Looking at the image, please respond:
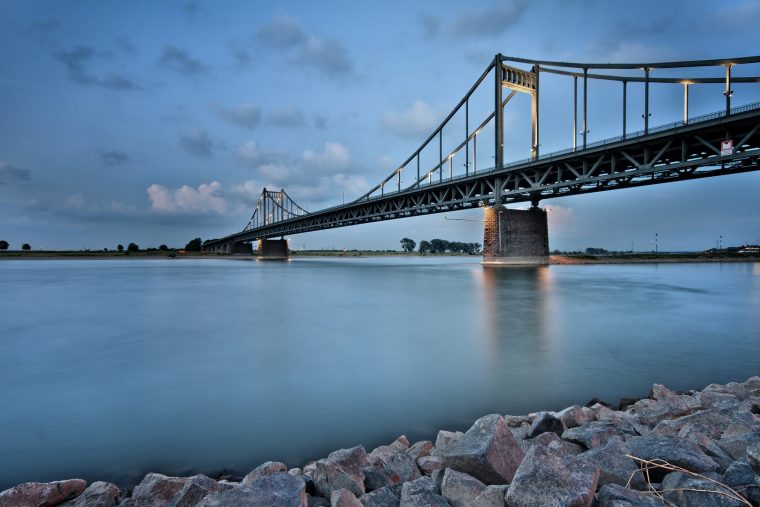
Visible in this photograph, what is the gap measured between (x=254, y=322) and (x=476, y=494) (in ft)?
34.5

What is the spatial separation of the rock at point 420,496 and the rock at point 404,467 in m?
0.57

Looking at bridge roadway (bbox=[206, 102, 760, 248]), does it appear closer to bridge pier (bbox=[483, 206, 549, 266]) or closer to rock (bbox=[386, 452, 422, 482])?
bridge pier (bbox=[483, 206, 549, 266])

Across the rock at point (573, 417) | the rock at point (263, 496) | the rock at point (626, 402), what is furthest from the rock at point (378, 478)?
the rock at point (626, 402)

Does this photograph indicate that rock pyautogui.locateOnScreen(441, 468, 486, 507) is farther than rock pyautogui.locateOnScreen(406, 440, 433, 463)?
No

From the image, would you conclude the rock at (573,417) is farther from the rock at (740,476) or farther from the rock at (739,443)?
the rock at (740,476)

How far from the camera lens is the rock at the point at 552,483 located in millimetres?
2080

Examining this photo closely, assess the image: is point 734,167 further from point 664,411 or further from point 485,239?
point 664,411

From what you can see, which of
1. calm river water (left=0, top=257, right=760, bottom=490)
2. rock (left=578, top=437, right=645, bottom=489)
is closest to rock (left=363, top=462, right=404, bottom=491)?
calm river water (left=0, top=257, right=760, bottom=490)

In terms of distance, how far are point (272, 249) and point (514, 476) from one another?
96049mm

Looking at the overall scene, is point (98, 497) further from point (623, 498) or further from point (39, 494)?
point (623, 498)

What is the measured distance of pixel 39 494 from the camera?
107 inches

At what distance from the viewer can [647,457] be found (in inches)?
105

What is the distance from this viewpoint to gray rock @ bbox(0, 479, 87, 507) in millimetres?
2656

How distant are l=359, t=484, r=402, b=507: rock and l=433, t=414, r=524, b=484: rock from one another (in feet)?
1.48
